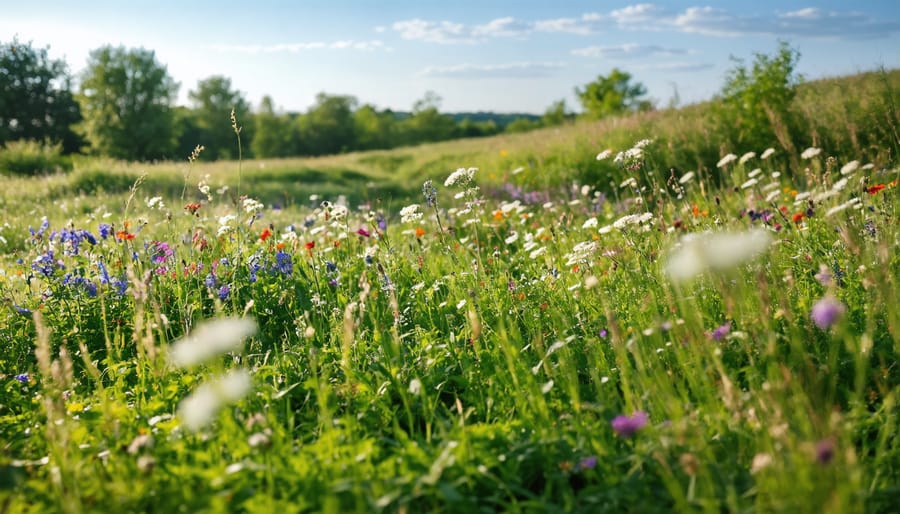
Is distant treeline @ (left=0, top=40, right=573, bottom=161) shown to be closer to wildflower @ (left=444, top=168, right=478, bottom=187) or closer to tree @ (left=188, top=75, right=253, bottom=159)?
tree @ (left=188, top=75, right=253, bottom=159)

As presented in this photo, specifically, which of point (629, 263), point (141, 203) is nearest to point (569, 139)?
point (141, 203)

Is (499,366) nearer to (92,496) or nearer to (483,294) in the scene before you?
(483,294)

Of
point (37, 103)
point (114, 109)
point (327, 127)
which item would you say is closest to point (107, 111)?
point (114, 109)

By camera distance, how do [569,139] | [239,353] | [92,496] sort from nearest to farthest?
1. [92,496]
2. [239,353]
3. [569,139]

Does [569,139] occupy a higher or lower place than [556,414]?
higher

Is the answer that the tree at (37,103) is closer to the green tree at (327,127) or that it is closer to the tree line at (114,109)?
the tree line at (114,109)

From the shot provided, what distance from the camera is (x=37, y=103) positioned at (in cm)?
4303

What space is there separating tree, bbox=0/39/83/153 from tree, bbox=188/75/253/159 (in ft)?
39.4

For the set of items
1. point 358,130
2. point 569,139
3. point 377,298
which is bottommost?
point 377,298

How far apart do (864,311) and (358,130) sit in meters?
69.9

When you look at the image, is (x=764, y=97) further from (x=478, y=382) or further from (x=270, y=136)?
(x=270, y=136)

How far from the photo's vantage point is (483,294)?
11.8ft

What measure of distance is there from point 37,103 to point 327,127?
28039 millimetres

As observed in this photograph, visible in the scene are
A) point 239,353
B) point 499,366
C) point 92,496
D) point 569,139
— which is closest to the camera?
point 92,496
